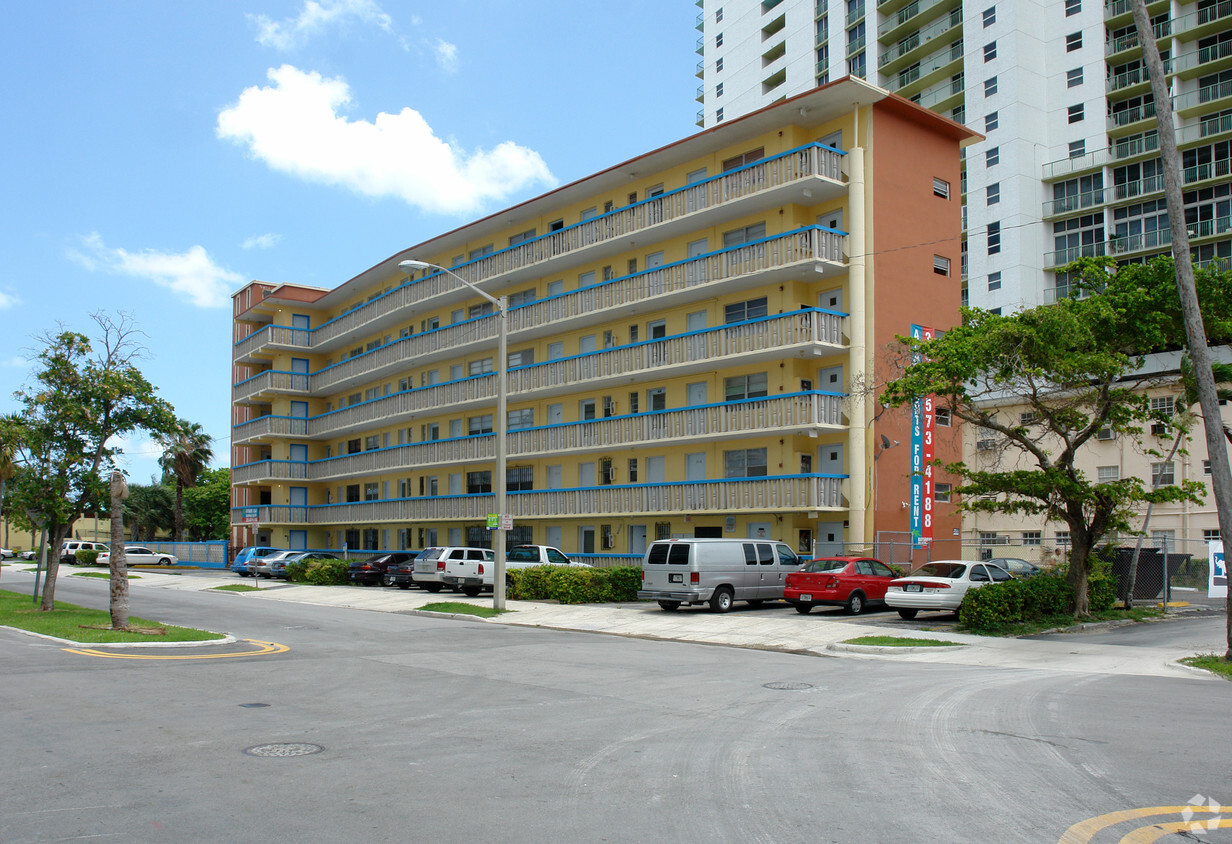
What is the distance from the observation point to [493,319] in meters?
44.9

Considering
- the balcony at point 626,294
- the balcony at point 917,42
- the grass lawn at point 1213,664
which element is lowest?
the grass lawn at point 1213,664

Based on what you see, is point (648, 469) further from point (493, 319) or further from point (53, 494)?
point (53, 494)

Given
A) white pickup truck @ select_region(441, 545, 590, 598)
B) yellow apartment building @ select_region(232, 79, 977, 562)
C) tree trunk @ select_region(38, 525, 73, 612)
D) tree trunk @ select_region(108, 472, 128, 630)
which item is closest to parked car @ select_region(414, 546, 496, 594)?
white pickup truck @ select_region(441, 545, 590, 598)

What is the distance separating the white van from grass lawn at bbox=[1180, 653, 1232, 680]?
1206 centimetres

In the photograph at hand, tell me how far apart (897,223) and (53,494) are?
2669 cm

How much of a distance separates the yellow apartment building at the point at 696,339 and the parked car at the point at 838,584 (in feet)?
16.5

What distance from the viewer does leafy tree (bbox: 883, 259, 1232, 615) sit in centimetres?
2017

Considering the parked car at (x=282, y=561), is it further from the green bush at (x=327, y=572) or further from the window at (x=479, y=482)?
the window at (x=479, y=482)

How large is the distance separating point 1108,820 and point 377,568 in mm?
36961

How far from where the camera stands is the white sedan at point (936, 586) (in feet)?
75.7

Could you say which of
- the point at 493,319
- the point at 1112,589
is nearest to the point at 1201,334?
the point at 1112,589

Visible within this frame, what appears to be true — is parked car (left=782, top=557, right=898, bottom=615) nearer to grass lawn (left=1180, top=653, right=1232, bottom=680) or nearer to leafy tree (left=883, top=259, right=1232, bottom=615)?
leafy tree (left=883, top=259, right=1232, bottom=615)

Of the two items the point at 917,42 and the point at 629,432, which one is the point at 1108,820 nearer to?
the point at 629,432

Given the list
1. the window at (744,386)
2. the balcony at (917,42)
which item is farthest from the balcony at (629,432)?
the balcony at (917,42)
